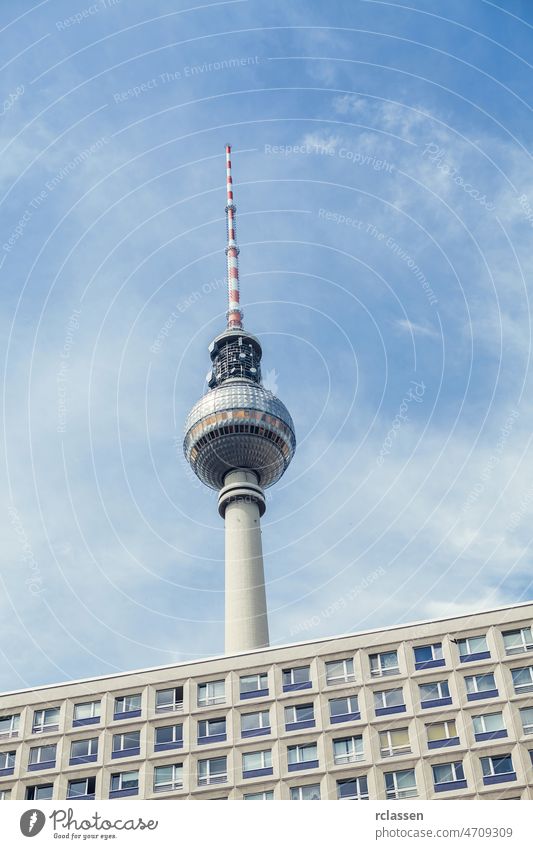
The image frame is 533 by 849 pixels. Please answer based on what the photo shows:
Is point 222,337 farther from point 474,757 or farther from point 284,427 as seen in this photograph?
point 474,757

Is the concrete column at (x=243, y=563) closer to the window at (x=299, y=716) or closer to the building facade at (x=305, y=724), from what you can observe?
the building facade at (x=305, y=724)

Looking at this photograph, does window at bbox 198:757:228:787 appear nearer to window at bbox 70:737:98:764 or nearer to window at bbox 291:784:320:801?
window at bbox 291:784:320:801

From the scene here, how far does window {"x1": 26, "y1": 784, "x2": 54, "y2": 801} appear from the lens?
5994cm

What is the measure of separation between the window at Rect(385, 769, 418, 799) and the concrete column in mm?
36862

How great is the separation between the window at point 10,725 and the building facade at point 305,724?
0.08 metres

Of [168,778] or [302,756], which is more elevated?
[302,756]

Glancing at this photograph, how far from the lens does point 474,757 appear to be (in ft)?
181

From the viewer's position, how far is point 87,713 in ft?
207

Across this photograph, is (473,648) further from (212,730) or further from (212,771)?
(212,771)

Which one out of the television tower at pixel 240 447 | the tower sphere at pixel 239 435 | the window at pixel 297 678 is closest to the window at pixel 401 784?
the window at pixel 297 678

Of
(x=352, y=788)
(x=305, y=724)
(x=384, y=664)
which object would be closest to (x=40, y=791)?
(x=305, y=724)

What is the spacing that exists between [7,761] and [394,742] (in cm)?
2485
